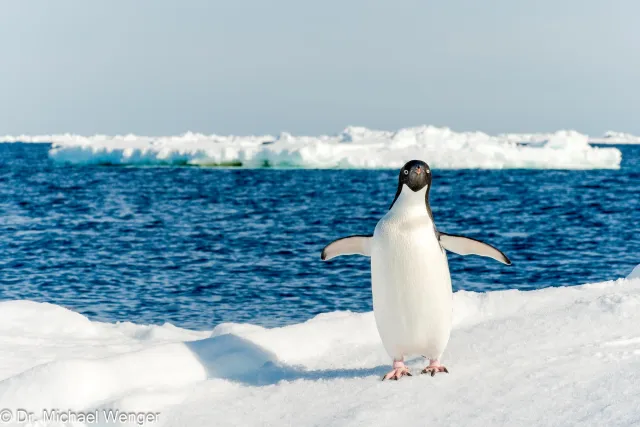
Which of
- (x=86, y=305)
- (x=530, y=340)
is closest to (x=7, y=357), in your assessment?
(x=530, y=340)

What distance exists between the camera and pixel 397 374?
183 inches

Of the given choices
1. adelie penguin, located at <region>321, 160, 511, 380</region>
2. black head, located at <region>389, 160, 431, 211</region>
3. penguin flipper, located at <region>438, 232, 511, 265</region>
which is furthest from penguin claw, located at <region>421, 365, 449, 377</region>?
black head, located at <region>389, 160, 431, 211</region>

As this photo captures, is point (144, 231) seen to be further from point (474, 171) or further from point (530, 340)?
point (474, 171)

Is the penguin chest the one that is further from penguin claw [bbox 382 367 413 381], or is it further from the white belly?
penguin claw [bbox 382 367 413 381]

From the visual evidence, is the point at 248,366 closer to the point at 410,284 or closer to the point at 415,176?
the point at 410,284

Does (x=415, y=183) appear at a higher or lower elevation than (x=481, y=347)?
higher

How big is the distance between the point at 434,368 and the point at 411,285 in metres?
0.51

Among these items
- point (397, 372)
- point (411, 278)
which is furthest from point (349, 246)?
point (397, 372)

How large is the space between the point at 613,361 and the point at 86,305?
8.09 m

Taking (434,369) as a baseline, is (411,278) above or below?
above

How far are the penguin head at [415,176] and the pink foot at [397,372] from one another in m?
1.06

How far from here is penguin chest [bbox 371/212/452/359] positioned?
4.71m

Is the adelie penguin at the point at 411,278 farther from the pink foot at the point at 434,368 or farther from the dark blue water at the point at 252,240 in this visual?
the dark blue water at the point at 252,240

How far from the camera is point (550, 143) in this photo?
136 ft
